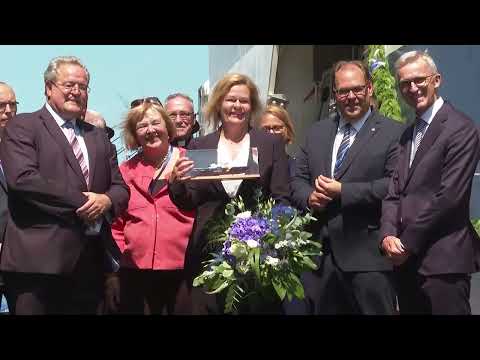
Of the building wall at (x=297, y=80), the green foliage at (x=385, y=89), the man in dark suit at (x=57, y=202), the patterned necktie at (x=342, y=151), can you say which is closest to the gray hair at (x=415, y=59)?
the patterned necktie at (x=342, y=151)

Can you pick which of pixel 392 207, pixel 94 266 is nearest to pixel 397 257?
pixel 392 207

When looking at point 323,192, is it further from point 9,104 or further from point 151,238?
point 9,104

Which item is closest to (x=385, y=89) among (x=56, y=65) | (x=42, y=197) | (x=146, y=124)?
(x=146, y=124)

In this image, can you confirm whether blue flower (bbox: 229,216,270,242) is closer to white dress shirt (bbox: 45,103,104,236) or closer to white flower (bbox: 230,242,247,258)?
white flower (bbox: 230,242,247,258)

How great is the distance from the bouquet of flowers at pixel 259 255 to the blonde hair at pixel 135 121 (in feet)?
2.11

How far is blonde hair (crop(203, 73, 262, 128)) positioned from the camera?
4.87 metres

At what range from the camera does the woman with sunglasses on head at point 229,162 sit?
475 centimetres

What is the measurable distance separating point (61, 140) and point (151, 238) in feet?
2.31

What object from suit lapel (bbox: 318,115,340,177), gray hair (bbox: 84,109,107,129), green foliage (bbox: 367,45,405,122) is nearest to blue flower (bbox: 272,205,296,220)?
suit lapel (bbox: 318,115,340,177)

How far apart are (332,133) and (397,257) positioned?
2.84 feet

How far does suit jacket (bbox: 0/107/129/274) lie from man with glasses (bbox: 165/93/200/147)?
3.97ft

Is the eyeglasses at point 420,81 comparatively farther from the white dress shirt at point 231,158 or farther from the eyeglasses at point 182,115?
the eyeglasses at point 182,115

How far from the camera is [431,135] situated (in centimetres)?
436

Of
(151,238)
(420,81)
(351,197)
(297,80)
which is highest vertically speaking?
(420,81)
